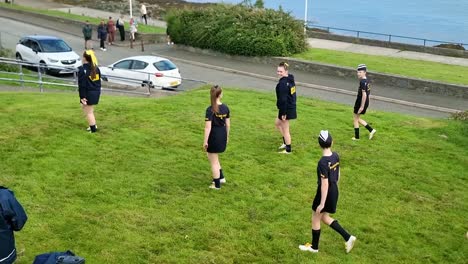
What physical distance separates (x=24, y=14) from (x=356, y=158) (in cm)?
3606

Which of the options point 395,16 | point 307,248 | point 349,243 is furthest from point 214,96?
point 395,16

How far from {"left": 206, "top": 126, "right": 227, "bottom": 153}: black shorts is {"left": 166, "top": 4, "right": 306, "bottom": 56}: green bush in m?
19.9

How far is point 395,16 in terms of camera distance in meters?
96.8

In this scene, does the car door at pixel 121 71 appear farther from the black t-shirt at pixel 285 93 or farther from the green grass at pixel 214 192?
the black t-shirt at pixel 285 93

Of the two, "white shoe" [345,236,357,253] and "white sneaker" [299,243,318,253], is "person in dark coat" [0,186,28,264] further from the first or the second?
"white shoe" [345,236,357,253]

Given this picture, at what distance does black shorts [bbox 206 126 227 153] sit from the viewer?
9220mm

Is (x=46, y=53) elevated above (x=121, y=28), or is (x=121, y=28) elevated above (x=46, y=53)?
(x=121, y=28)

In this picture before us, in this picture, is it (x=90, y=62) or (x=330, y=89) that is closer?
(x=90, y=62)

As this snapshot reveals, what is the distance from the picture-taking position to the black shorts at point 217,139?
363 inches

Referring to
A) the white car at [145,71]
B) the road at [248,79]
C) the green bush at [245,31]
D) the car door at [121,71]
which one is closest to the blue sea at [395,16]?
the green bush at [245,31]

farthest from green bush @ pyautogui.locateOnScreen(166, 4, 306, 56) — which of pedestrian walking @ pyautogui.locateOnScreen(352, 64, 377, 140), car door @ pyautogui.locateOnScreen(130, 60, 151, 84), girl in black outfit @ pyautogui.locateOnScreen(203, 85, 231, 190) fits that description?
girl in black outfit @ pyautogui.locateOnScreen(203, 85, 231, 190)

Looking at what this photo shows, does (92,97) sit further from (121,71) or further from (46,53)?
(46,53)

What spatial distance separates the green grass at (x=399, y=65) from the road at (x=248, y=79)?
1.82 m

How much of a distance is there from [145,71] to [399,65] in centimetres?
1266
